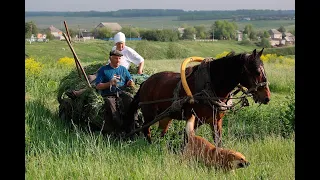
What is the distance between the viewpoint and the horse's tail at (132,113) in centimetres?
768

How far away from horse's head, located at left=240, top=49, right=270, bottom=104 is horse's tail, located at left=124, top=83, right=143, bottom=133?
2.21 meters

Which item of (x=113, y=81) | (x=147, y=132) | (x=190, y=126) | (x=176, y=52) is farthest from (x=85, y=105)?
(x=176, y=52)

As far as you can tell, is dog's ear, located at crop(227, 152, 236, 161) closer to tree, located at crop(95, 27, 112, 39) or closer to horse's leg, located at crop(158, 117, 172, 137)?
horse's leg, located at crop(158, 117, 172, 137)

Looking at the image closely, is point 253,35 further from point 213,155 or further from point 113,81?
point 213,155

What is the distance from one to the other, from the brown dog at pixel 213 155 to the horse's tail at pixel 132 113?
2055mm

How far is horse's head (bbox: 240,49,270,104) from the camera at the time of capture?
5.95 meters

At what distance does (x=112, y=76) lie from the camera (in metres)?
7.50

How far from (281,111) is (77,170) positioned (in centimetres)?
497

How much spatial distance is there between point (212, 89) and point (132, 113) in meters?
1.80

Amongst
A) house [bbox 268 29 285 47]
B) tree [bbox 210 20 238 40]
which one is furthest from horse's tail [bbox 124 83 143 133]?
tree [bbox 210 20 238 40]

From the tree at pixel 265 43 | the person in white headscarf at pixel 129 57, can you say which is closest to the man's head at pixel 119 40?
the person in white headscarf at pixel 129 57

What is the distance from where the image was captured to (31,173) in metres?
5.43

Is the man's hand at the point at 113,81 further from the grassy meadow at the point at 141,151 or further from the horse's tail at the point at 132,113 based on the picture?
the grassy meadow at the point at 141,151
